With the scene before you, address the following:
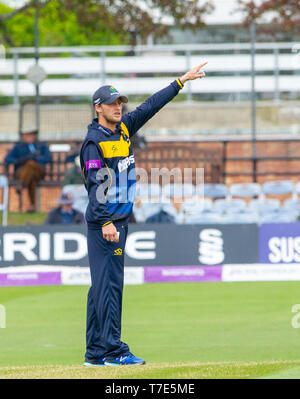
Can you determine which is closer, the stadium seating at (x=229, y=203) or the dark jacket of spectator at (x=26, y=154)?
the stadium seating at (x=229, y=203)

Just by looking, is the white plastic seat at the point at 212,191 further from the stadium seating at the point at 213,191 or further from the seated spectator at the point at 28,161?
the seated spectator at the point at 28,161

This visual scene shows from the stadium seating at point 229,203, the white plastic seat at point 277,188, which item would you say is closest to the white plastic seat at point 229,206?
the stadium seating at point 229,203

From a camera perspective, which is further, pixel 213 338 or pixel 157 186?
pixel 157 186

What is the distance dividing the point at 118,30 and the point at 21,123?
2947 millimetres

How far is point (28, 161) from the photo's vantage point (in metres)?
17.7

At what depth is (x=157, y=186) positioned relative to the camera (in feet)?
54.3

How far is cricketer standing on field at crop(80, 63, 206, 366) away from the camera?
255 inches

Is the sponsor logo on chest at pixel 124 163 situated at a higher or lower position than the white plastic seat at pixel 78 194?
higher

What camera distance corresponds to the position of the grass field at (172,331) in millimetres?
6301

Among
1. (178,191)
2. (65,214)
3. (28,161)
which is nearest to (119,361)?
(65,214)

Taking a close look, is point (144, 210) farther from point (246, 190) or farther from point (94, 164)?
point (94, 164)

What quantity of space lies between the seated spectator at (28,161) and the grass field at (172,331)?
5245 mm
